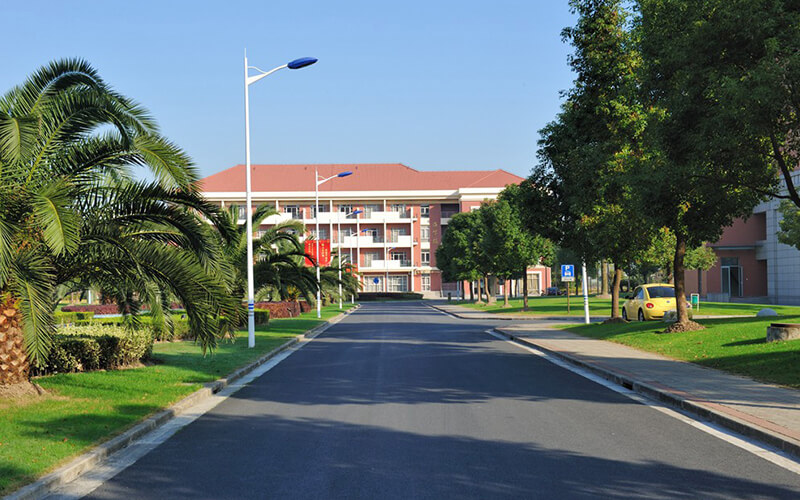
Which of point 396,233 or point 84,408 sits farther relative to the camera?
point 396,233

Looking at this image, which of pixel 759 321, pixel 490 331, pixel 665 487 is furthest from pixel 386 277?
pixel 665 487

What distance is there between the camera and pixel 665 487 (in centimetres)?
659

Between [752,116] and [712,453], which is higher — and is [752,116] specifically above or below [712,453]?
above

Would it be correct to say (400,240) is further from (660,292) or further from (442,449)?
(442,449)

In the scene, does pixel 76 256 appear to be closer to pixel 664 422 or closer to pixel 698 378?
pixel 664 422

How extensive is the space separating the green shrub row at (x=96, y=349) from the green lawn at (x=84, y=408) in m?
0.47

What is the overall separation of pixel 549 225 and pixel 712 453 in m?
22.1

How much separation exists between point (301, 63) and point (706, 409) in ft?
55.2

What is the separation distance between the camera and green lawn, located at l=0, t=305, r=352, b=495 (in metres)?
7.58

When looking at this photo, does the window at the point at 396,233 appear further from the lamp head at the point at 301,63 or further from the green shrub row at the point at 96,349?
the green shrub row at the point at 96,349

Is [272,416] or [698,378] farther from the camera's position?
[698,378]

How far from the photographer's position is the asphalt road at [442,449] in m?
6.66

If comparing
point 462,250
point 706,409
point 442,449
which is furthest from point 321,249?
point 442,449

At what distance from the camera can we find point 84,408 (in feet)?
35.1
